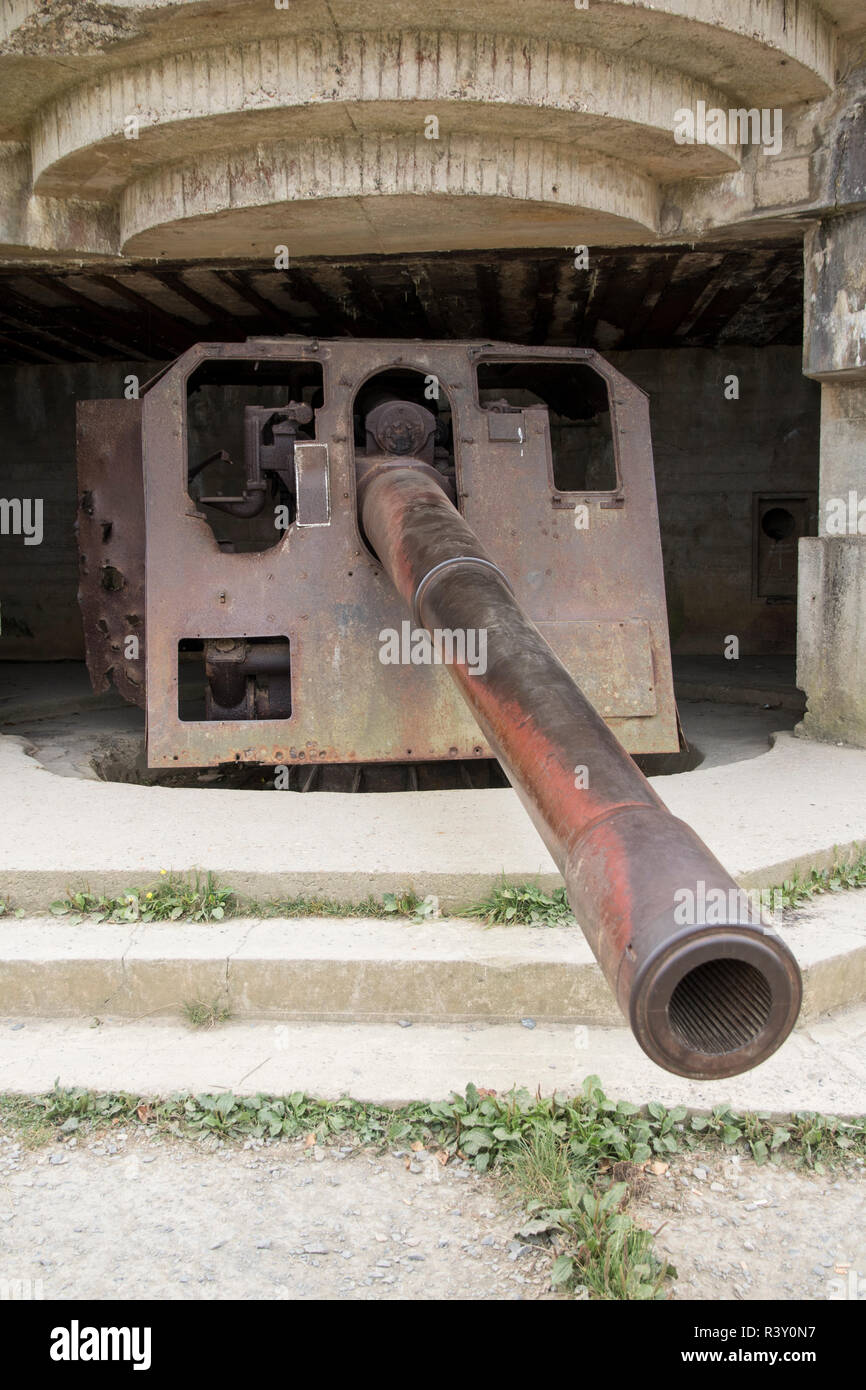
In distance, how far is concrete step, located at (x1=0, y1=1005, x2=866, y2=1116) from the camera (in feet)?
8.14

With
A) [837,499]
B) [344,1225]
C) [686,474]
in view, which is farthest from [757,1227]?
[686,474]

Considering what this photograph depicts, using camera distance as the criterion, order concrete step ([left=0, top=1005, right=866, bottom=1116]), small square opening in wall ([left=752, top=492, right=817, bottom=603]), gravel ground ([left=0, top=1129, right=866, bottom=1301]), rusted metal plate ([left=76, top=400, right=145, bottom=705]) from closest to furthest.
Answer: gravel ground ([left=0, top=1129, right=866, bottom=1301]), concrete step ([left=0, top=1005, right=866, bottom=1116]), rusted metal plate ([left=76, top=400, right=145, bottom=705]), small square opening in wall ([left=752, top=492, right=817, bottom=603])

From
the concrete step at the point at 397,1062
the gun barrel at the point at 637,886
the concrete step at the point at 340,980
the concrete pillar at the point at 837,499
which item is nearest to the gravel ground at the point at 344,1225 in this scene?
the concrete step at the point at 397,1062

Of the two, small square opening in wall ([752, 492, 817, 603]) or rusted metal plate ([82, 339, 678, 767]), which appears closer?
rusted metal plate ([82, 339, 678, 767])

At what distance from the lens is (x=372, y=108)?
400 centimetres

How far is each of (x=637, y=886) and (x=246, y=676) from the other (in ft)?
Result: 11.5

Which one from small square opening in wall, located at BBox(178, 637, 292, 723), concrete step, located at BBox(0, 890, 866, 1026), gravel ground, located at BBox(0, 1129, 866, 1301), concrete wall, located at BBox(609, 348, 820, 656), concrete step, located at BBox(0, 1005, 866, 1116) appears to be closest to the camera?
gravel ground, located at BBox(0, 1129, 866, 1301)

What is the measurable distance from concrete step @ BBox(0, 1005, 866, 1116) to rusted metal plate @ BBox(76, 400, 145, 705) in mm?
2709

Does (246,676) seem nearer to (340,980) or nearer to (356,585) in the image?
(356,585)

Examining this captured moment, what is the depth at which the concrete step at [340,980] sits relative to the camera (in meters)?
2.79

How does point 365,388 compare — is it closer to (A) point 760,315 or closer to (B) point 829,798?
(B) point 829,798

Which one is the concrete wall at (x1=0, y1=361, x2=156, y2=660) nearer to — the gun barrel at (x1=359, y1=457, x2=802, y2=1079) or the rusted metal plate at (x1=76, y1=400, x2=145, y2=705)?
the rusted metal plate at (x1=76, y1=400, x2=145, y2=705)

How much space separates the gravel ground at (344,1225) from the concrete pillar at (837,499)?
3.07 metres

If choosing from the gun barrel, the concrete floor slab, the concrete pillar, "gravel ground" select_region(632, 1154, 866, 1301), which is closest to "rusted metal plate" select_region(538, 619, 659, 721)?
the concrete floor slab
